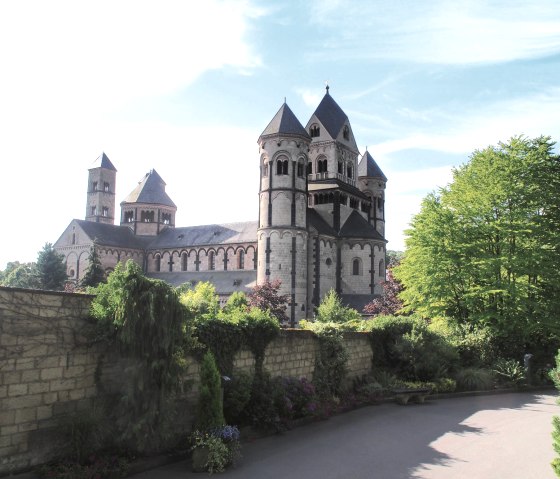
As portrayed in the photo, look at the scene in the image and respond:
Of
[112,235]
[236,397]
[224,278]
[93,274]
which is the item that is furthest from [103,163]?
[236,397]

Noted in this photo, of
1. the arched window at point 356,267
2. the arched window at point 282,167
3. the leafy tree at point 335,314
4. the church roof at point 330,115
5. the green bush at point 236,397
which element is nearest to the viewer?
the green bush at point 236,397

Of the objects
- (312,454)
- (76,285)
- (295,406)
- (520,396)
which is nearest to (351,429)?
(295,406)

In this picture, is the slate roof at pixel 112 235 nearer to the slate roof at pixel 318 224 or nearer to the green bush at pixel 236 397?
the slate roof at pixel 318 224

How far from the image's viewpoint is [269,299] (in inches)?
1713

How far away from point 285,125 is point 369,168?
1832cm

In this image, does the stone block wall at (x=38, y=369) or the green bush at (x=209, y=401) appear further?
the green bush at (x=209, y=401)

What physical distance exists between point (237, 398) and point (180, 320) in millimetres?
3117

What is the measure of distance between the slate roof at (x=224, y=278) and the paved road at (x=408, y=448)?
38961 mm

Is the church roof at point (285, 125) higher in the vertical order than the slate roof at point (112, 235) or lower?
higher

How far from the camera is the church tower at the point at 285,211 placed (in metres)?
47.5

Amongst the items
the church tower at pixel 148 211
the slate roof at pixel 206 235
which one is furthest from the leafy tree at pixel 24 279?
the slate roof at pixel 206 235

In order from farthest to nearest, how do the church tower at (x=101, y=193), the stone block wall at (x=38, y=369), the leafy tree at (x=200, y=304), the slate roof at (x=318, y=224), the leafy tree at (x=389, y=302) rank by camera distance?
the church tower at (x=101, y=193), the slate roof at (x=318, y=224), the leafy tree at (x=389, y=302), the leafy tree at (x=200, y=304), the stone block wall at (x=38, y=369)

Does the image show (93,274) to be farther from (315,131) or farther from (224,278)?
(315,131)

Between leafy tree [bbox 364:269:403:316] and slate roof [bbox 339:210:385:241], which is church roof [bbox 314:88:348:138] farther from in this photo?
leafy tree [bbox 364:269:403:316]
